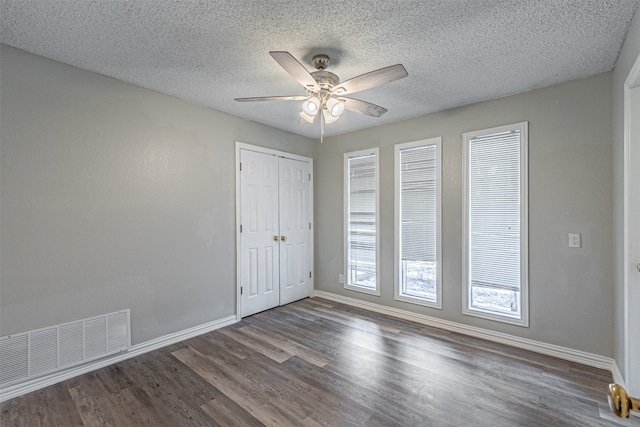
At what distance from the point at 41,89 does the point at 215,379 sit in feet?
8.49

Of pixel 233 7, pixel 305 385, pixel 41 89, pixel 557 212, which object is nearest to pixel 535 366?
pixel 557 212

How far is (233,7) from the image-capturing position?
1.73 meters

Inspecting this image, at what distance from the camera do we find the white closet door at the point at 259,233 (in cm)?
365

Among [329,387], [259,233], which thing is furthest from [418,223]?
[329,387]

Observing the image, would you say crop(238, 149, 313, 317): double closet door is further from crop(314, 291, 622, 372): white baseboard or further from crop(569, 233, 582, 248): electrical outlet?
crop(569, 233, 582, 248): electrical outlet

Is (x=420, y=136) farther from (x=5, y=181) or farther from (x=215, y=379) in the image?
(x=5, y=181)

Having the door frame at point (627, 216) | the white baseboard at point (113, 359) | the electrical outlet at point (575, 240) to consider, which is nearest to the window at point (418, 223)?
the electrical outlet at point (575, 240)

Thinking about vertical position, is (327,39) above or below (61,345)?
above

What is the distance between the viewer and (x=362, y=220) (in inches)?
162

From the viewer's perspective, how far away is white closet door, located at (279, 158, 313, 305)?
4137 mm

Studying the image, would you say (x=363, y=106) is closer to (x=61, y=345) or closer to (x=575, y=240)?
(x=575, y=240)

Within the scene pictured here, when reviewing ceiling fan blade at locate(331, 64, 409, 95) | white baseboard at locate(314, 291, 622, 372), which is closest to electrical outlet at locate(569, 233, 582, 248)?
white baseboard at locate(314, 291, 622, 372)

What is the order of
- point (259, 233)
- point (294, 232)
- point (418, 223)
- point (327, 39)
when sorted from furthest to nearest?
point (294, 232)
point (259, 233)
point (418, 223)
point (327, 39)

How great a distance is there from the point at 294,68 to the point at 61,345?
2707 millimetres
